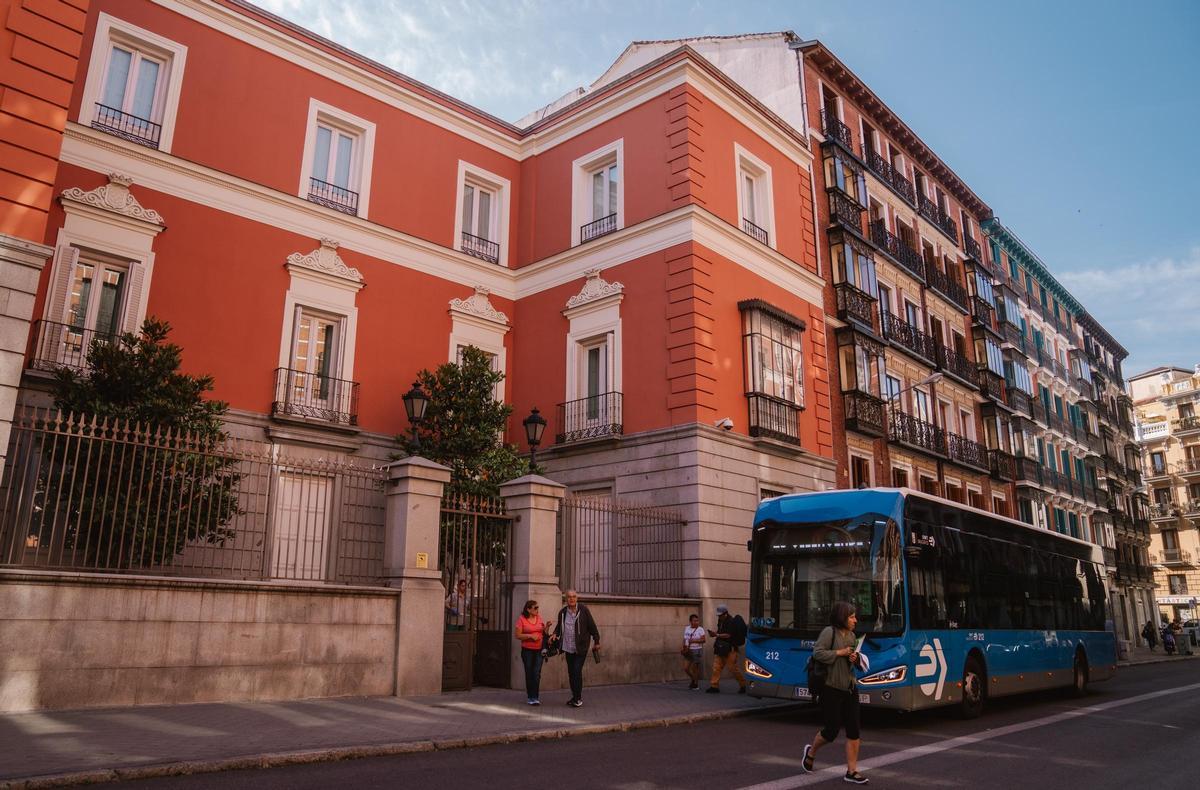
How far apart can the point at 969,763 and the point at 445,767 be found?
5.33 meters

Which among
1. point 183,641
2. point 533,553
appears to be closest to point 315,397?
point 533,553

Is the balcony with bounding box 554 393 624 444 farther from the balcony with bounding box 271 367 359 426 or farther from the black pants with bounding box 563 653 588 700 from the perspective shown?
the black pants with bounding box 563 653 588 700

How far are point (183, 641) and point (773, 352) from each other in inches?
566

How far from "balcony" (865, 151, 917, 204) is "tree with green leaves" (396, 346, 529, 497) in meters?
17.3

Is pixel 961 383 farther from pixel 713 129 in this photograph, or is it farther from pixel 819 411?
pixel 713 129

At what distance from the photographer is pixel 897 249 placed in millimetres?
29391

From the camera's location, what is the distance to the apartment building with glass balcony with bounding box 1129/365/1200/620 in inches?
2356

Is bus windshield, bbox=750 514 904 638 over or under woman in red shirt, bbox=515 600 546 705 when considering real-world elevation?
over

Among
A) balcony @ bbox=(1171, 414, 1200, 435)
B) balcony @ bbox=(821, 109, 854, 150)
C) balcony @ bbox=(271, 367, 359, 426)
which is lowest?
balcony @ bbox=(271, 367, 359, 426)

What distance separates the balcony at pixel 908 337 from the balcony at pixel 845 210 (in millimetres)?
3168

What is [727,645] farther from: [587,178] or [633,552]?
[587,178]

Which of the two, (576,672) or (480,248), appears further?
(480,248)

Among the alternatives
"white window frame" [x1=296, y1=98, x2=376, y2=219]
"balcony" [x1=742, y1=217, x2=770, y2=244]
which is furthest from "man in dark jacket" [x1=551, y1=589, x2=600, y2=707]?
"balcony" [x1=742, y1=217, x2=770, y2=244]

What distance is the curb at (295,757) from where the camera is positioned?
6.54 meters
